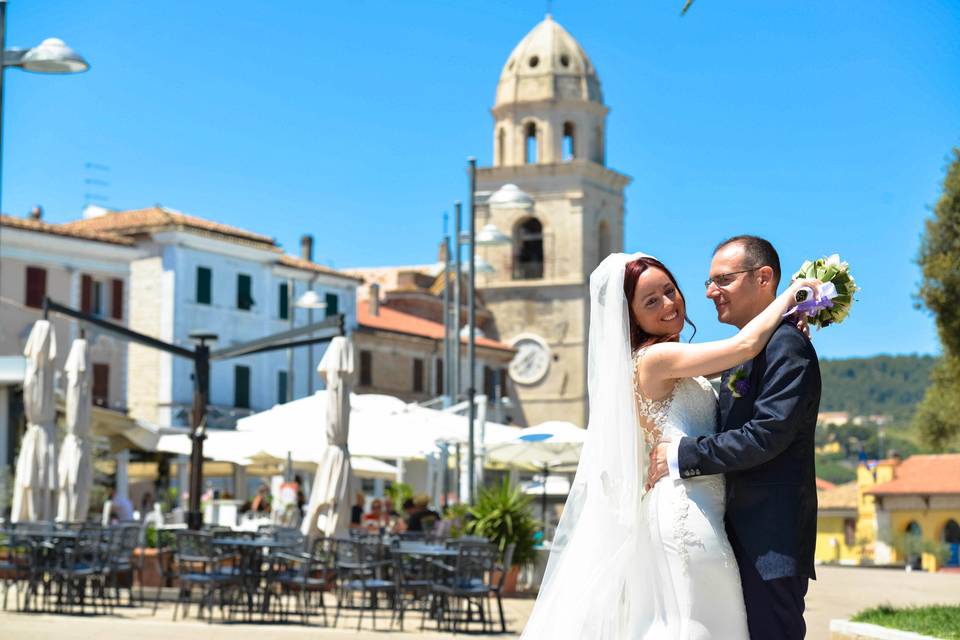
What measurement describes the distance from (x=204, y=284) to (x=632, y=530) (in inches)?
1991

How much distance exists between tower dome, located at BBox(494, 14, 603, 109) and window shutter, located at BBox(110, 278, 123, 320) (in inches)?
1272

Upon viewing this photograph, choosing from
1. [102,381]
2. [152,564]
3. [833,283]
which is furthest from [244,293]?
[833,283]

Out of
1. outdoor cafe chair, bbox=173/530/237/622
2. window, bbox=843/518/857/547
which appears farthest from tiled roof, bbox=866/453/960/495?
outdoor cafe chair, bbox=173/530/237/622

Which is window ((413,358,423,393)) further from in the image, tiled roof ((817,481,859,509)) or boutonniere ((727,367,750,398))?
boutonniere ((727,367,750,398))

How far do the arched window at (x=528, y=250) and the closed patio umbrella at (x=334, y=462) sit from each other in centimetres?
6079

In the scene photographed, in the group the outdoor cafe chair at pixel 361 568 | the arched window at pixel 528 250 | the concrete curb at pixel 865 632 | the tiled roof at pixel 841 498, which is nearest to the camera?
the concrete curb at pixel 865 632

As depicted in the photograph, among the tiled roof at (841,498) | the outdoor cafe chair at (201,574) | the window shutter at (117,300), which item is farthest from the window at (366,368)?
the outdoor cafe chair at (201,574)

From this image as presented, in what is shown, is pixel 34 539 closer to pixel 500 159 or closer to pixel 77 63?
pixel 77 63

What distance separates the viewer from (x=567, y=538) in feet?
17.0

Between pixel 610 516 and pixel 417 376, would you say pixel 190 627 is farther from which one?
pixel 417 376

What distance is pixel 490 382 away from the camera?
7444cm

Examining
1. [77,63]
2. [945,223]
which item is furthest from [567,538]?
[945,223]

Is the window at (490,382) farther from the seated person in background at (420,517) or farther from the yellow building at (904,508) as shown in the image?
the seated person in background at (420,517)

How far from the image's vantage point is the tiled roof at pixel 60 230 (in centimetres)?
4731
